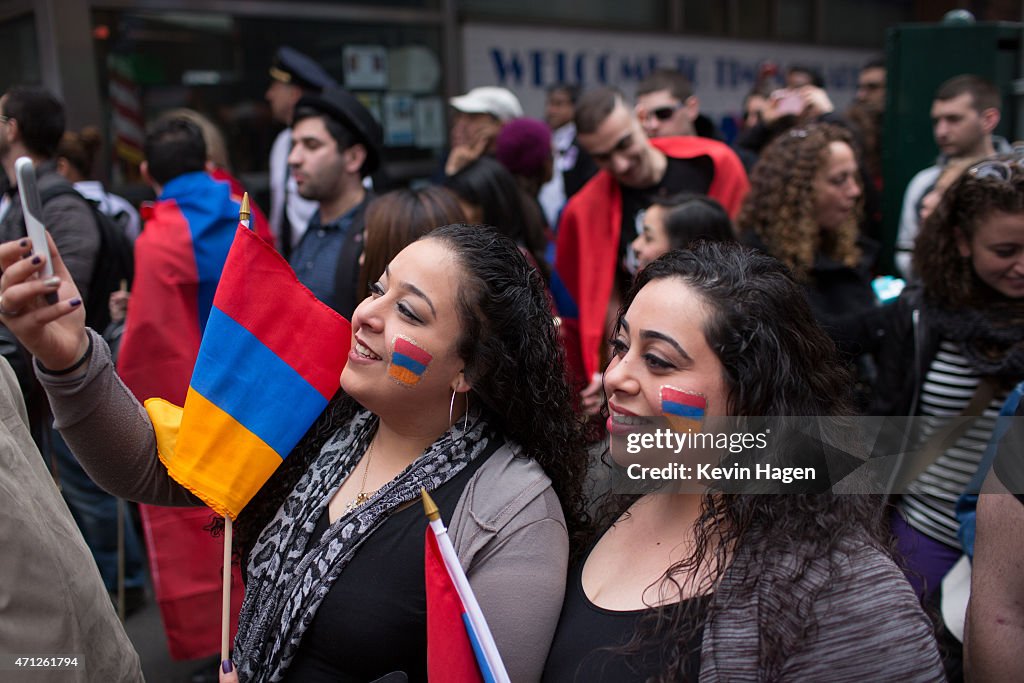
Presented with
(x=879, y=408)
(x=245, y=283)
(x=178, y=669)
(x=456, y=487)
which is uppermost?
(x=245, y=283)

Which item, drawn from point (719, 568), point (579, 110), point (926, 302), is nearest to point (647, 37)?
point (579, 110)

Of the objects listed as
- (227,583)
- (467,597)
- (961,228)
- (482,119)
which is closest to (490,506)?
(467,597)

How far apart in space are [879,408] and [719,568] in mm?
1519

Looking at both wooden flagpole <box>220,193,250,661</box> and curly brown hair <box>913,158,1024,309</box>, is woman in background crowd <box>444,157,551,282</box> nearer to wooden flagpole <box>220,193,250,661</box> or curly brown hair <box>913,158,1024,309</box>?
curly brown hair <box>913,158,1024,309</box>

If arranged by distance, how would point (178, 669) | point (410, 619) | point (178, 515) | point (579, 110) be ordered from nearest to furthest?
1. point (410, 619)
2. point (178, 515)
3. point (178, 669)
4. point (579, 110)

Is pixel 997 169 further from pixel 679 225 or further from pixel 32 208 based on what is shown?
pixel 32 208

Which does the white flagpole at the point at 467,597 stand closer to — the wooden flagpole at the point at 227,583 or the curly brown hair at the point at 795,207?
the wooden flagpole at the point at 227,583

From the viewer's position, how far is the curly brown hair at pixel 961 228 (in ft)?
7.84

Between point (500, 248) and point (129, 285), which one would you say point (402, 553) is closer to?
point (500, 248)

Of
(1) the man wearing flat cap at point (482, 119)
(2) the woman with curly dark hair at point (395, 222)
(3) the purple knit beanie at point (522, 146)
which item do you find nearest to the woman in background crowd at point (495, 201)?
(2) the woman with curly dark hair at point (395, 222)

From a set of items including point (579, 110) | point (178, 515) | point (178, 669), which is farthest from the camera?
point (579, 110)

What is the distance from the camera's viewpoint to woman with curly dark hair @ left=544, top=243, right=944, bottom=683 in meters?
1.35

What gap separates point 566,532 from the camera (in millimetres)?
1783

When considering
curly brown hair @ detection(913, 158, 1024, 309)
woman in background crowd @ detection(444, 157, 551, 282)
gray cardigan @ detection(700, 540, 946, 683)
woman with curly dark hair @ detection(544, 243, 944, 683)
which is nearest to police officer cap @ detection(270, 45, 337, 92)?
woman in background crowd @ detection(444, 157, 551, 282)
